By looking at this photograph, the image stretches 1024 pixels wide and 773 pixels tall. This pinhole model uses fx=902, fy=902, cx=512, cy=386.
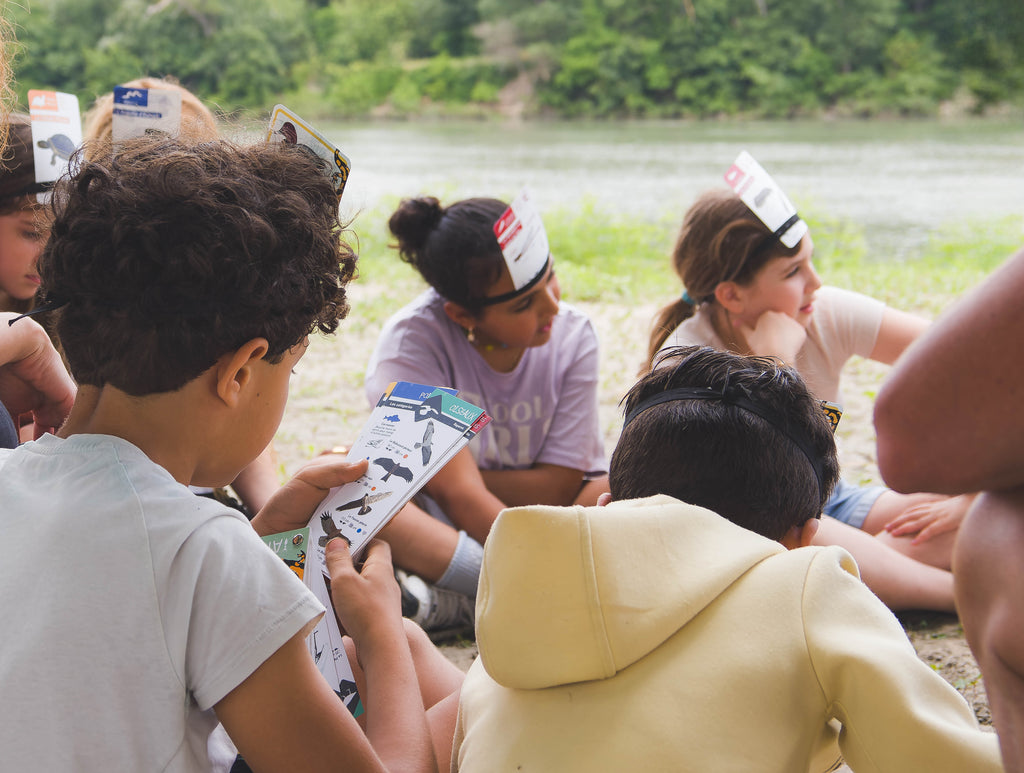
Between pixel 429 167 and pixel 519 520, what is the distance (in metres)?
16.3

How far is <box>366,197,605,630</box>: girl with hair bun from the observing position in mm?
2414

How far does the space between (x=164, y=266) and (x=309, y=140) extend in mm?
449

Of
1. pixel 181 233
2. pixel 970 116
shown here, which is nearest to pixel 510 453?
pixel 181 233

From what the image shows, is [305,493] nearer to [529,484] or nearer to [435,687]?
[435,687]

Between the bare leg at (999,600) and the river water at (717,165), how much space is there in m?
8.57

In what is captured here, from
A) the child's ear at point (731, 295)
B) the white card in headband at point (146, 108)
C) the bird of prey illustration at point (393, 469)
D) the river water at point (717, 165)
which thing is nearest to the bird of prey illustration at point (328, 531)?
the bird of prey illustration at point (393, 469)

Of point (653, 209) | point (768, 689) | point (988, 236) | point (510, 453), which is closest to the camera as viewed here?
point (768, 689)

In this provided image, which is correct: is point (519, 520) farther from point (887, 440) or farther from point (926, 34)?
point (926, 34)

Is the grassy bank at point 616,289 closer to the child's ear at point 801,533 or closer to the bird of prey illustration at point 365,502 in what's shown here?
the bird of prey illustration at point 365,502

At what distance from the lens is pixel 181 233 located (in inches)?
39.3

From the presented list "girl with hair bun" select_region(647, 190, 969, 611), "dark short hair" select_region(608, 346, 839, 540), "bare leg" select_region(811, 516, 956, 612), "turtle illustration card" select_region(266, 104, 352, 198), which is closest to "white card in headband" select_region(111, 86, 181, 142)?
"turtle illustration card" select_region(266, 104, 352, 198)

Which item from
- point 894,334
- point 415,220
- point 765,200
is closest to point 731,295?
point 765,200

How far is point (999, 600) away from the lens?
657 mm

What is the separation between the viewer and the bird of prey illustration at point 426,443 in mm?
1420
